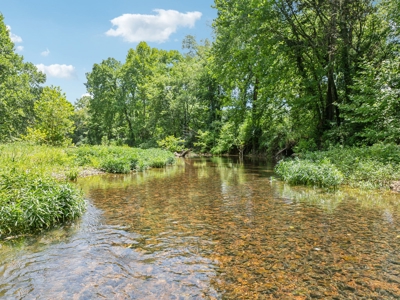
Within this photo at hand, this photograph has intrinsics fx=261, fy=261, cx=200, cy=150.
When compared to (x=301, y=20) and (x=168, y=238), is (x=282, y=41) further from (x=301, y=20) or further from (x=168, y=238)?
(x=168, y=238)

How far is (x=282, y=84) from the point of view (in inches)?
880

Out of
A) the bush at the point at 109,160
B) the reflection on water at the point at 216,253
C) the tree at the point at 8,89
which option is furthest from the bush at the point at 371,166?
the tree at the point at 8,89

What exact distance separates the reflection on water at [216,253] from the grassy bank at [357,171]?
209 cm

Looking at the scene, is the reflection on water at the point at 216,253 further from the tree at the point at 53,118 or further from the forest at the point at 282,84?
the tree at the point at 53,118

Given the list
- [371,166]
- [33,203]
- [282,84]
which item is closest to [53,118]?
[282,84]

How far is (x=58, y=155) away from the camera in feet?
51.6

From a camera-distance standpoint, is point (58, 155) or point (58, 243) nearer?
point (58, 243)

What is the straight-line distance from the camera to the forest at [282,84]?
15383 millimetres

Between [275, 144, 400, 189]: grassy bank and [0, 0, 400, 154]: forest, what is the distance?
1775 mm

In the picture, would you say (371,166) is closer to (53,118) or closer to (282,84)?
(282,84)

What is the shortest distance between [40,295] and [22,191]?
135 inches

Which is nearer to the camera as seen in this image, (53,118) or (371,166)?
(371,166)

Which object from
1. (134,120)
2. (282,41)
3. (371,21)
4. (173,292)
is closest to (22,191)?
(173,292)

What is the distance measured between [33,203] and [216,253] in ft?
13.6
